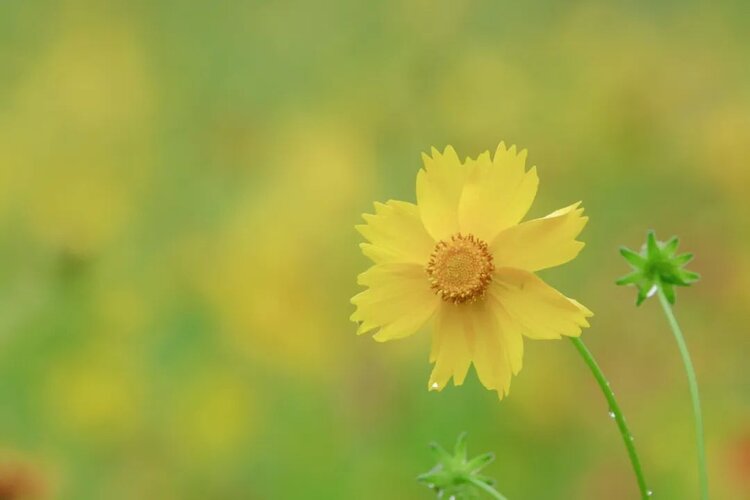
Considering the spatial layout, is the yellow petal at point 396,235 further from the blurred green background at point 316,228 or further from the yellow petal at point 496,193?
the blurred green background at point 316,228

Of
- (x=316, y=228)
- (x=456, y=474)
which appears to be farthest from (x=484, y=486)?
(x=316, y=228)

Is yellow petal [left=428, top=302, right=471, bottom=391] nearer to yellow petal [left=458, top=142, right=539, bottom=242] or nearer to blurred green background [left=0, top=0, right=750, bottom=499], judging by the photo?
yellow petal [left=458, top=142, right=539, bottom=242]

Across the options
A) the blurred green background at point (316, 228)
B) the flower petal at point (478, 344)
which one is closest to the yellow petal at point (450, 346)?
the flower petal at point (478, 344)

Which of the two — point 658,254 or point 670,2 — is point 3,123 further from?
point 658,254

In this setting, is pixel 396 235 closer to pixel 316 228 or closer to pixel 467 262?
pixel 467 262

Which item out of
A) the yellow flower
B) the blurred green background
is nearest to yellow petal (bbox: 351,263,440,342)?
the yellow flower

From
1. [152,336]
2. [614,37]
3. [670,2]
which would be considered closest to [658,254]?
[152,336]

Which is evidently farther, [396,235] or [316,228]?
[316,228]
